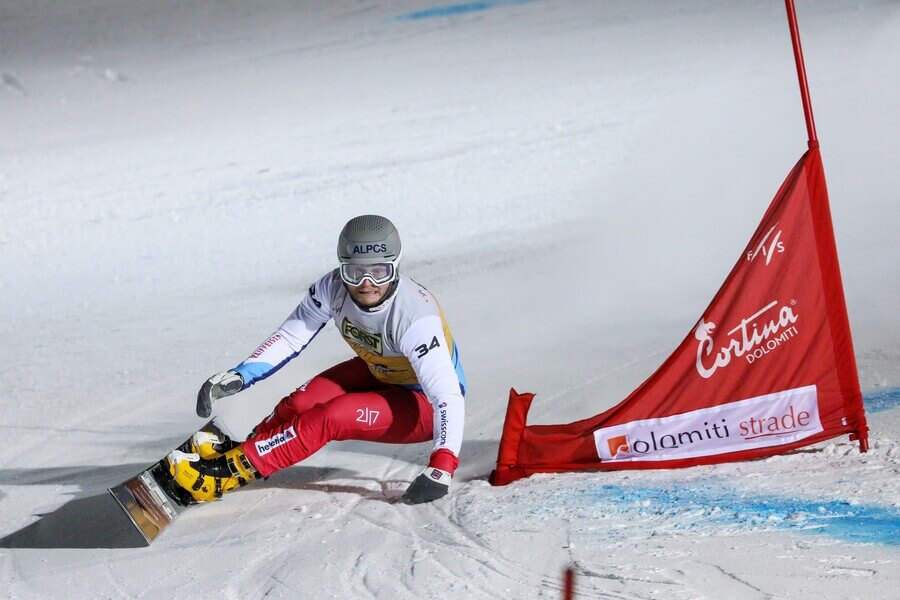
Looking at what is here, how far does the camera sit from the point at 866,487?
4035 mm

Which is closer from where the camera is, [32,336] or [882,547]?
[882,547]

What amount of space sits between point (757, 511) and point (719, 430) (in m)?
0.49

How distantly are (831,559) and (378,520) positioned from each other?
1.65 meters

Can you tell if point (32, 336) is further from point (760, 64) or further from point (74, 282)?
point (760, 64)

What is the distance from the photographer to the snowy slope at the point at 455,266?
3.87m

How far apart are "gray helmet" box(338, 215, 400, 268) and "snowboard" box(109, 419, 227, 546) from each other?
91 cm

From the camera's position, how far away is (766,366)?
4.32m

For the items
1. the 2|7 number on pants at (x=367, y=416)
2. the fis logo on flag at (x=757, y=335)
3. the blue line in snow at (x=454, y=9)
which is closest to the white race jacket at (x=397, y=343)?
the 2|7 number on pants at (x=367, y=416)

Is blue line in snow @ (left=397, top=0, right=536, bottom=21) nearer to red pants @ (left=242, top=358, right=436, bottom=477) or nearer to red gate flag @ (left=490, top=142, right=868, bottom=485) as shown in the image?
red pants @ (left=242, top=358, right=436, bottom=477)

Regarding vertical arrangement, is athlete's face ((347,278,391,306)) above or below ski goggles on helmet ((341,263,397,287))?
below

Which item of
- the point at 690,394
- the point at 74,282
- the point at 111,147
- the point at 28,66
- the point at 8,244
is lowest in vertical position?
the point at 690,394

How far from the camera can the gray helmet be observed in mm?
4215

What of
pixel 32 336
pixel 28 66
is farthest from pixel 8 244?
pixel 28 66

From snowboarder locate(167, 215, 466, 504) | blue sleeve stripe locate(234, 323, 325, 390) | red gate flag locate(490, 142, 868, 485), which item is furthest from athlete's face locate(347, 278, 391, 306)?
red gate flag locate(490, 142, 868, 485)
